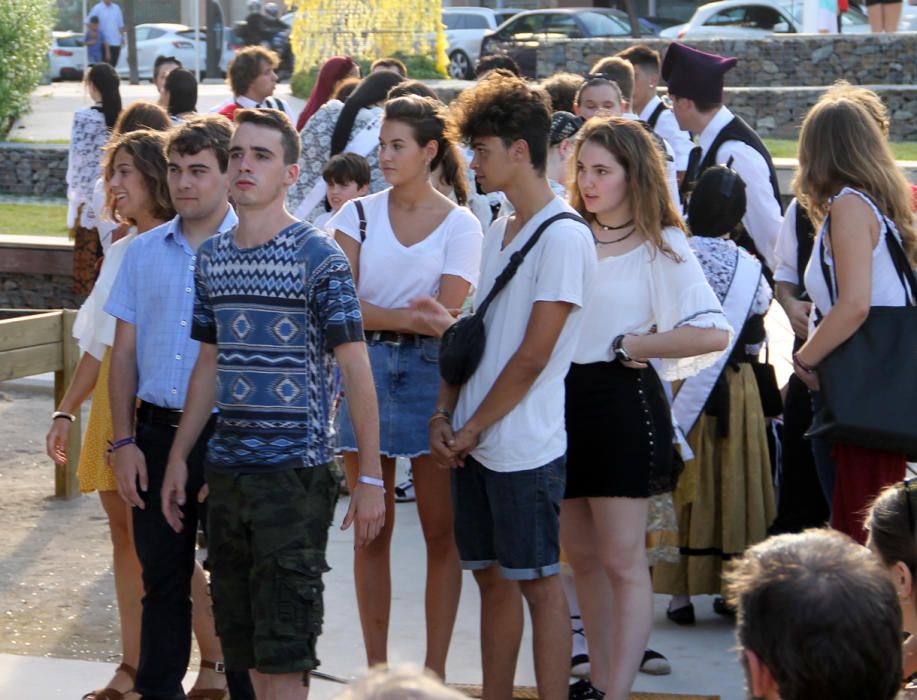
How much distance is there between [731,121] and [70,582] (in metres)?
3.46

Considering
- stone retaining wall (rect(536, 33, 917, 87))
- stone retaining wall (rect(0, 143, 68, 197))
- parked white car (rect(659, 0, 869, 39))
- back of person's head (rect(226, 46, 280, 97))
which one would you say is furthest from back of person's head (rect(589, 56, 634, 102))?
parked white car (rect(659, 0, 869, 39))

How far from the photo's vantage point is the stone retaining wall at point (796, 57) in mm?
21156

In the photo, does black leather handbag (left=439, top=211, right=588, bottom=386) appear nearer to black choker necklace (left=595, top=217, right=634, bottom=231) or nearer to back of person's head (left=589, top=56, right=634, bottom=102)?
black choker necklace (left=595, top=217, right=634, bottom=231)

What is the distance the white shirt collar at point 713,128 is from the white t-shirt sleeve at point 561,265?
261 cm

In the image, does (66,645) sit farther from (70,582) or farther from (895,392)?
(895,392)

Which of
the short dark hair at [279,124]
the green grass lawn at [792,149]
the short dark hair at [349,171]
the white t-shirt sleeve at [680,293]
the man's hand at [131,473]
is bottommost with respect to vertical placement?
the green grass lawn at [792,149]

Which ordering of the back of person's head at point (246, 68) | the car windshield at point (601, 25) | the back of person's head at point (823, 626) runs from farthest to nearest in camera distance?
the car windshield at point (601, 25) → the back of person's head at point (246, 68) → the back of person's head at point (823, 626)

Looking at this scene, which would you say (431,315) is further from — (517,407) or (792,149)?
(792,149)

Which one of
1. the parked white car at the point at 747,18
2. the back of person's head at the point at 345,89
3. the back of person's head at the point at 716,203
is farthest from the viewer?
the parked white car at the point at 747,18

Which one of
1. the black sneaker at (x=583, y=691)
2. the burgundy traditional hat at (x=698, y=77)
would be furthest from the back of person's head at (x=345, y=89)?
the black sneaker at (x=583, y=691)

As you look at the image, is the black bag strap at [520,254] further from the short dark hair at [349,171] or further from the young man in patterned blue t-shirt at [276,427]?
the short dark hair at [349,171]

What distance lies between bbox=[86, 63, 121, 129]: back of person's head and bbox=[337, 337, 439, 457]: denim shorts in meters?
5.32

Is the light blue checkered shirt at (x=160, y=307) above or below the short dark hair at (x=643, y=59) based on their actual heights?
below

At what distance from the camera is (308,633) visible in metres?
3.78
